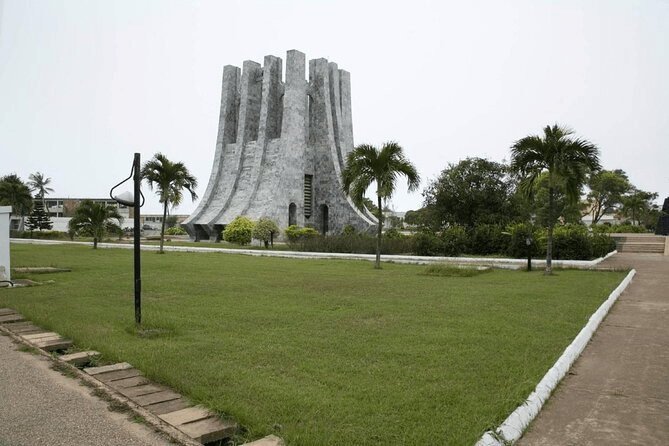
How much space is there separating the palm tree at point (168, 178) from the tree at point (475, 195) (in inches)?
539

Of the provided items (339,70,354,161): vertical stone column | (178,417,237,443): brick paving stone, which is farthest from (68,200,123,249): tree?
(178,417,237,443): brick paving stone

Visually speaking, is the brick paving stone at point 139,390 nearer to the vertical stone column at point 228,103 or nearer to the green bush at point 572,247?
the green bush at point 572,247

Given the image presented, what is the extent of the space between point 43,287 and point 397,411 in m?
9.43

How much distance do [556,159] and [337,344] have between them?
37.0 ft

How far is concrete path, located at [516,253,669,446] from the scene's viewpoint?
12.3 ft

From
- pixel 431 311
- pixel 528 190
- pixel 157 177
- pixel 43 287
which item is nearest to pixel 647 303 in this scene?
pixel 431 311

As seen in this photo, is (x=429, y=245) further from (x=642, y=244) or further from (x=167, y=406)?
(x=167, y=406)

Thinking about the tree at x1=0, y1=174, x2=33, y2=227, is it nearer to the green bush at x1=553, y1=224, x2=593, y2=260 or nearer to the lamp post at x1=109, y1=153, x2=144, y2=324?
the green bush at x1=553, y1=224, x2=593, y2=260

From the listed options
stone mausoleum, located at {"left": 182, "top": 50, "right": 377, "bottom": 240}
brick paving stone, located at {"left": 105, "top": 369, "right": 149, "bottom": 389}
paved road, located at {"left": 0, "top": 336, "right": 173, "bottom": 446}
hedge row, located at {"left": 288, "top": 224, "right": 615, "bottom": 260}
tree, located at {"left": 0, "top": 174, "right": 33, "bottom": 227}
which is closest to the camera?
paved road, located at {"left": 0, "top": 336, "right": 173, "bottom": 446}

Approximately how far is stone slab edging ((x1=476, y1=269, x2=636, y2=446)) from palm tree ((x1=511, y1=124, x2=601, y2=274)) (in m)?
8.91

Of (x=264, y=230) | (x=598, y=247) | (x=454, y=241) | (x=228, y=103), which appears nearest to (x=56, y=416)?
(x=454, y=241)

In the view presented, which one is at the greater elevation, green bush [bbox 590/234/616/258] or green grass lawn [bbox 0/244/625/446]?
green bush [bbox 590/234/616/258]

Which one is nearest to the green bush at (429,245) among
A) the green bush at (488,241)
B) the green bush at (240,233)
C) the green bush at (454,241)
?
the green bush at (454,241)

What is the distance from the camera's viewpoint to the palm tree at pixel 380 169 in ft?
56.7
